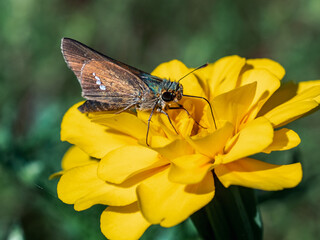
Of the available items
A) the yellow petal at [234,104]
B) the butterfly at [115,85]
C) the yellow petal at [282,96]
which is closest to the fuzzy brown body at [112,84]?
the butterfly at [115,85]

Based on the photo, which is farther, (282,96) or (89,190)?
(282,96)

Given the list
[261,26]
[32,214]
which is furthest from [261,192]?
[261,26]

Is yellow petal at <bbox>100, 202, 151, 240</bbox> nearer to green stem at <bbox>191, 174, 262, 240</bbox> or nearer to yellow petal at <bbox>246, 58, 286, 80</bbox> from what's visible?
green stem at <bbox>191, 174, 262, 240</bbox>

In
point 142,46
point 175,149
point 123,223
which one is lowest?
point 142,46

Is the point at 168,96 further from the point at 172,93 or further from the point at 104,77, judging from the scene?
the point at 104,77

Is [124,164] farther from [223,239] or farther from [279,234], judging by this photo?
[279,234]

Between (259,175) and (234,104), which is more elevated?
(234,104)

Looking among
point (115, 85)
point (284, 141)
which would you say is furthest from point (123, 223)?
point (115, 85)

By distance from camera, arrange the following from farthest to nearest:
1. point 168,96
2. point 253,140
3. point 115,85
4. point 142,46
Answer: point 142,46
point 115,85
point 168,96
point 253,140

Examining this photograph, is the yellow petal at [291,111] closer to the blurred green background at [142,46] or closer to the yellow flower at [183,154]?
the yellow flower at [183,154]
